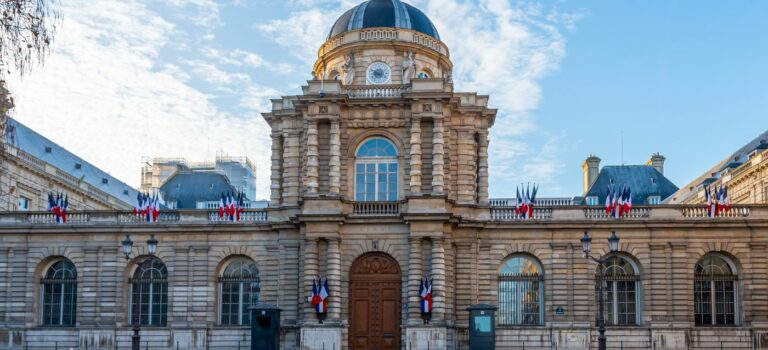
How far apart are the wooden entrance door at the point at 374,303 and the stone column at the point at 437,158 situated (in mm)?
3883

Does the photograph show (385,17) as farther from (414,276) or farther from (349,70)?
(414,276)

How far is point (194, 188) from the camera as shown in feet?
244

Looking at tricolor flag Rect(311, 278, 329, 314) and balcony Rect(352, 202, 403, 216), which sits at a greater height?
balcony Rect(352, 202, 403, 216)

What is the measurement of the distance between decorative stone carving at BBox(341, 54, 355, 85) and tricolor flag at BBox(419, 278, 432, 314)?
37.5 ft

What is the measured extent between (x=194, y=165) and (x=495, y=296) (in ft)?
166

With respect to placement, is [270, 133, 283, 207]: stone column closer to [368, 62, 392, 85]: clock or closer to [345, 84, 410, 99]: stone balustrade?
[345, 84, 410, 99]: stone balustrade

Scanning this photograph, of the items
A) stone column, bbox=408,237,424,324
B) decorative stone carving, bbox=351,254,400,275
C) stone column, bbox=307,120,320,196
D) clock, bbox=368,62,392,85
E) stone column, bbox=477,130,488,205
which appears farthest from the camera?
clock, bbox=368,62,392,85

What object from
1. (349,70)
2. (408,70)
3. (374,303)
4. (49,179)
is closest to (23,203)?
(49,179)

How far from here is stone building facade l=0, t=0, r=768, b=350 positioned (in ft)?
136

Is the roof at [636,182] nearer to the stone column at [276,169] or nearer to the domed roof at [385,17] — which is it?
the domed roof at [385,17]

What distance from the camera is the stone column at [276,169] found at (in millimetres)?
44750

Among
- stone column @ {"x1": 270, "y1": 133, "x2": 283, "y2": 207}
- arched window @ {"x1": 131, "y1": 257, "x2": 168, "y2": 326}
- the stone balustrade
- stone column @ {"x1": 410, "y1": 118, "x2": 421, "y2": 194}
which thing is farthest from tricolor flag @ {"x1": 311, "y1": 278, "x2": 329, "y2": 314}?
the stone balustrade

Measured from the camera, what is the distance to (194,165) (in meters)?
87.3

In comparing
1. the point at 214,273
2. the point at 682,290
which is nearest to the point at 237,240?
the point at 214,273
